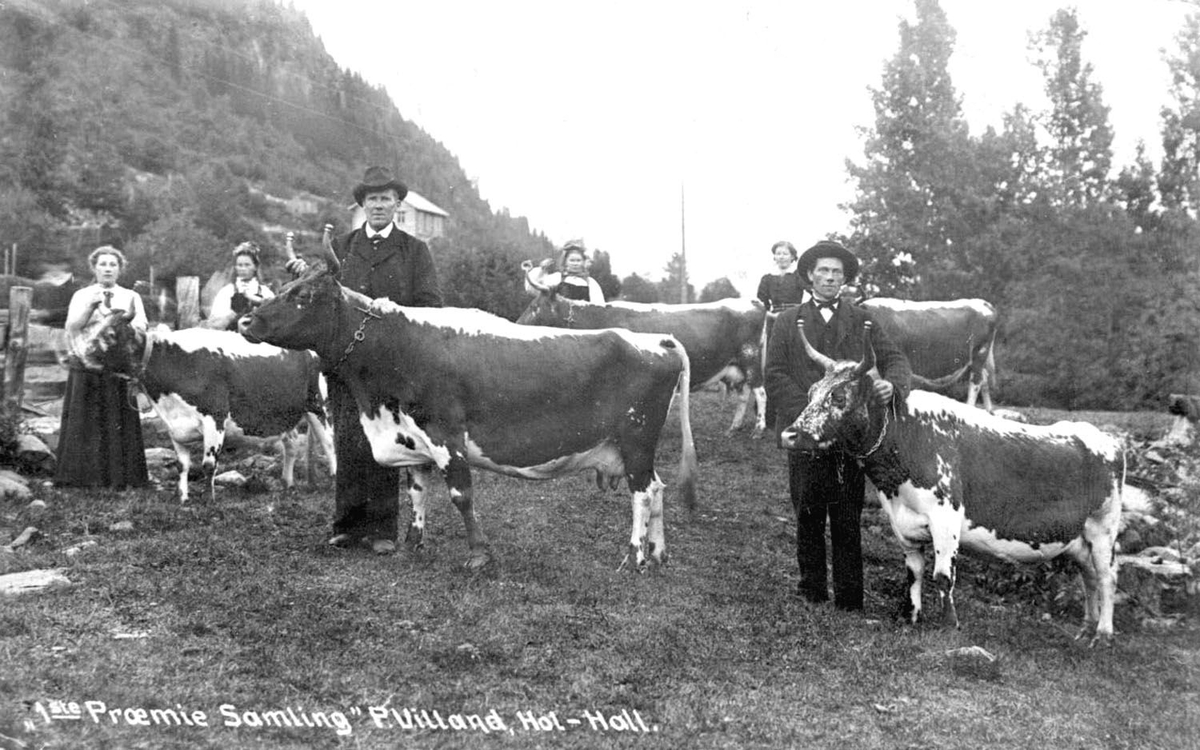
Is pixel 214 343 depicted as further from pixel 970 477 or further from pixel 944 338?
pixel 944 338

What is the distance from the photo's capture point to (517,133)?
711 inches

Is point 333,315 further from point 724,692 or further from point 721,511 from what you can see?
point 721,511

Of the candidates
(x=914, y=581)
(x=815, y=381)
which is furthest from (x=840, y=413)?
(x=914, y=581)

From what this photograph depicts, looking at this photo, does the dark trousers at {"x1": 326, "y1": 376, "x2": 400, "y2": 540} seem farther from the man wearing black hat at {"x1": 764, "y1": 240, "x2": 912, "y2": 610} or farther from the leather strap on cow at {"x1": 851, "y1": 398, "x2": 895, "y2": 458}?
the leather strap on cow at {"x1": 851, "y1": 398, "x2": 895, "y2": 458}

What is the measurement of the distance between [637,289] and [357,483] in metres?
34.7

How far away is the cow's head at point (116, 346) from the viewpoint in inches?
369

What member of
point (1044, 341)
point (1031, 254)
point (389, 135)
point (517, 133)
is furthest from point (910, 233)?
point (389, 135)

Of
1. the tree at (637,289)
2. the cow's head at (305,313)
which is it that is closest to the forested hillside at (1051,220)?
the cow's head at (305,313)

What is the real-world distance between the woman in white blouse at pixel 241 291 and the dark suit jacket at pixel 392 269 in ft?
9.00

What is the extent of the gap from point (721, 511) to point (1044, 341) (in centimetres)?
1244

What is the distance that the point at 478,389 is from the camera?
7.03 metres

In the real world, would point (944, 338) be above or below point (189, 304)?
below

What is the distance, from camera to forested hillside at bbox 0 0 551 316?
60.8ft

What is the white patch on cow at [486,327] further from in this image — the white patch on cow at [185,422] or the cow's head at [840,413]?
the white patch on cow at [185,422]
